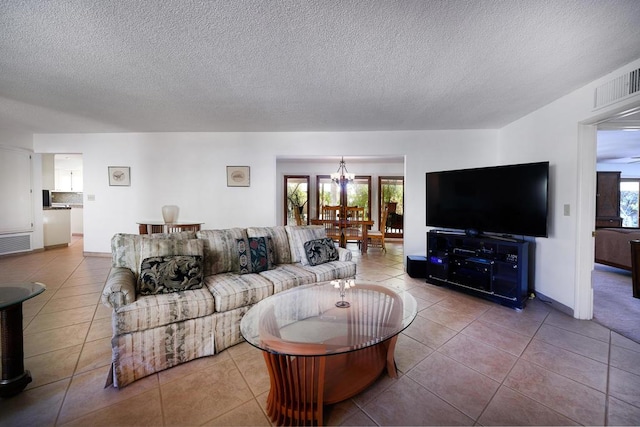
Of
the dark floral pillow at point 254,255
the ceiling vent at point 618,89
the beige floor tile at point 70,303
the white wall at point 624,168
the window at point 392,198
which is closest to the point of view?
the ceiling vent at point 618,89

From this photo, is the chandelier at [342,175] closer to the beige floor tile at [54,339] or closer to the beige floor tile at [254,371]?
the beige floor tile at [254,371]

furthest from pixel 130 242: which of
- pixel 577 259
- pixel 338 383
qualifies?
pixel 577 259

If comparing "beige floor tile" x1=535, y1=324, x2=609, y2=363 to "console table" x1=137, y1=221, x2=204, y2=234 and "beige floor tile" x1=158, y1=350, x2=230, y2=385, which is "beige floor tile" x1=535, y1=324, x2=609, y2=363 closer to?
"beige floor tile" x1=158, y1=350, x2=230, y2=385

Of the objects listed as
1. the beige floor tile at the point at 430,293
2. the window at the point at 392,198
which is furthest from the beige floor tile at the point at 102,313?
the window at the point at 392,198

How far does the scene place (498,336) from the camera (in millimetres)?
2096

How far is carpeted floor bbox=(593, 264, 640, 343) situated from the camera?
2.27 metres

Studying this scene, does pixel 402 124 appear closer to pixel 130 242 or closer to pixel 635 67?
pixel 635 67

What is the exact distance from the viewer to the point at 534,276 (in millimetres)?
3031

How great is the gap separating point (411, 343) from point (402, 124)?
302 cm

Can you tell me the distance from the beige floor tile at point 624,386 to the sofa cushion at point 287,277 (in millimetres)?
2133

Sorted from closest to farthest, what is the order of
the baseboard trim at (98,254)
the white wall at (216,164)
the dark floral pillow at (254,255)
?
the dark floral pillow at (254,255) → the white wall at (216,164) → the baseboard trim at (98,254)

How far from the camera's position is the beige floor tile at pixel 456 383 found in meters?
1.39

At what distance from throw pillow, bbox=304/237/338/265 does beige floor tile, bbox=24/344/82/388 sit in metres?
1.98

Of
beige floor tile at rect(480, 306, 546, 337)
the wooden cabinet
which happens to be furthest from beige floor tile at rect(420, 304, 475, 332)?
the wooden cabinet
